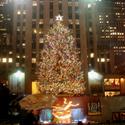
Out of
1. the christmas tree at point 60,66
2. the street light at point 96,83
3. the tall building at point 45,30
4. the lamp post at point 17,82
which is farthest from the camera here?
the tall building at point 45,30

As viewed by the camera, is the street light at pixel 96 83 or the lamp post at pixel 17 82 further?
the street light at pixel 96 83

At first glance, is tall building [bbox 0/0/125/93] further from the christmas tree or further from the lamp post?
the christmas tree


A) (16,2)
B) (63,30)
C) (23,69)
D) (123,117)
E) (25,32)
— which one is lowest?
(123,117)

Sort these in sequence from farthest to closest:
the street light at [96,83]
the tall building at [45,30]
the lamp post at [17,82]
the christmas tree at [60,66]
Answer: the tall building at [45,30] < the street light at [96,83] < the lamp post at [17,82] < the christmas tree at [60,66]

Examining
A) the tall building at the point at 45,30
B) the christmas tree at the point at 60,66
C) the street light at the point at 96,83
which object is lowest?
the street light at the point at 96,83

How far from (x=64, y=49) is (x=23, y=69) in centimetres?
3960

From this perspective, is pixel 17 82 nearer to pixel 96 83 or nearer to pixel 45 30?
pixel 45 30

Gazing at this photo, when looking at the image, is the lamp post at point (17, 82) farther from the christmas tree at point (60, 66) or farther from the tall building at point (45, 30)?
the christmas tree at point (60, 66)

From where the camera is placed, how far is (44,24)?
259 feet

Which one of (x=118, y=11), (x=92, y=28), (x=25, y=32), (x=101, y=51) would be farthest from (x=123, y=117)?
(x=118, y=11)

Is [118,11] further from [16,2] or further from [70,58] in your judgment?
[70,58]

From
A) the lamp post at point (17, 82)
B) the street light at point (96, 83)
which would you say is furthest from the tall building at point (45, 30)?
the street light at point (96, 83)

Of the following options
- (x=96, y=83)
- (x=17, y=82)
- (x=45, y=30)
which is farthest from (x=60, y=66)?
(x=45, y=30)

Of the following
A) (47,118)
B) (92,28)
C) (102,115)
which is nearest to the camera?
(47,118)
